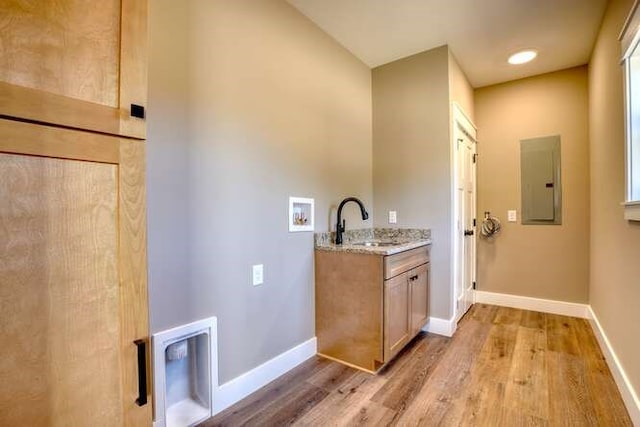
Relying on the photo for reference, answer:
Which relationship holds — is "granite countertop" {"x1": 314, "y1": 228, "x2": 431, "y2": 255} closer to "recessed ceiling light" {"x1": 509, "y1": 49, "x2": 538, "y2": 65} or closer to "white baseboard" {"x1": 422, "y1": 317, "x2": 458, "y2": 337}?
"white baseboard" {"x1": 422, "y1": 317, "x2": 458, "y2": 337}

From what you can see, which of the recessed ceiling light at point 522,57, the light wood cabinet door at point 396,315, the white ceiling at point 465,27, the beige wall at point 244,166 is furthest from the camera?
the recessed ceiling light at point 522,57

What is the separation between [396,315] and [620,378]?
1.38 metres

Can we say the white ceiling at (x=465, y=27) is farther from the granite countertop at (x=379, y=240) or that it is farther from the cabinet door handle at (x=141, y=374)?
the cabinet door handle at (x=141, y=374)

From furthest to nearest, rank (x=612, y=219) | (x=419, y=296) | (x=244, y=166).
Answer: (x=419, y=296), (x=612, y=219), (x=244, y=166)

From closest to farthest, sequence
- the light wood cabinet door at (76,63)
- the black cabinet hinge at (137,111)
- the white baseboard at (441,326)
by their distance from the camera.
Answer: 1. the light wood cabinet door at (76,63)
2. the black cabinet hinge at (137,111)
3. the white baseboard at (441,326)

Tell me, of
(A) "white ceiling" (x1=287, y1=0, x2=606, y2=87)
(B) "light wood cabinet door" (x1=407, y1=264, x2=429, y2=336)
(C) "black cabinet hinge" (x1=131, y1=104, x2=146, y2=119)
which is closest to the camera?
(C) "black cabinet hinge" (x1=131, y1=104, x2=146, y2=119)

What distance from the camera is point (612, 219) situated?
2.19 metres

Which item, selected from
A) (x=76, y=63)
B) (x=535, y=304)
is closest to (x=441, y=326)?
(x=535, y=304)

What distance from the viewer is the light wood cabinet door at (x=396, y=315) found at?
84.1 inches

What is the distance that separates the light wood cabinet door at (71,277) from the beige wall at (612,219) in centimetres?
235

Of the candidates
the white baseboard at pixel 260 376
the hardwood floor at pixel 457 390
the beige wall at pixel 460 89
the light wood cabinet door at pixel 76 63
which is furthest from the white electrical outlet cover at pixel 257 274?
the beige wall at pixel 460 89

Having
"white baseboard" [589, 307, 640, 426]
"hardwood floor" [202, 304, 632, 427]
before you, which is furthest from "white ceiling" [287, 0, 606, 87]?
"hardwood floor" [202, 304, 632, 427]

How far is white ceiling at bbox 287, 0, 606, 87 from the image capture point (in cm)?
227

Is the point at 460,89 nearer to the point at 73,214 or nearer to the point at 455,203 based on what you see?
the point at 455,203
